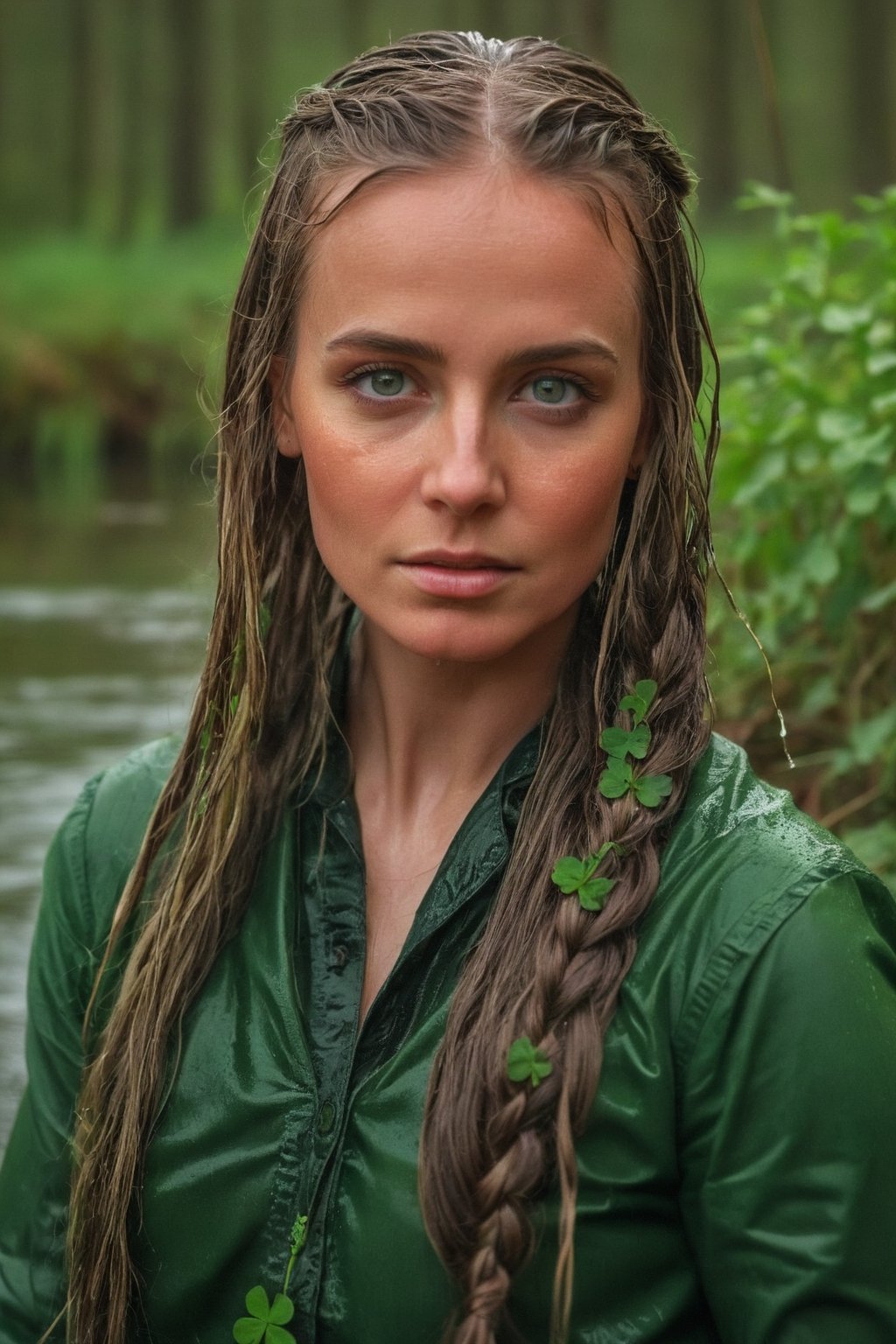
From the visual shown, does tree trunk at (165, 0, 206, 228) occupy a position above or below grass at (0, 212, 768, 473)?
above

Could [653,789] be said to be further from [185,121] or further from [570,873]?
[185,121]

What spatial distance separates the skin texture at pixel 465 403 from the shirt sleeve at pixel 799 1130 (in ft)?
1.09

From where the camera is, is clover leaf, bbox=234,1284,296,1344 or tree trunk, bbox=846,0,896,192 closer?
clover leaf, bbox=234,1284,296,1344

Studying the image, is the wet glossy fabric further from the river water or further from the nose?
the river water

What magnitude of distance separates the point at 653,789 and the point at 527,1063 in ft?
0.84

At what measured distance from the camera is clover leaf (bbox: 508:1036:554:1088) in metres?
1.39

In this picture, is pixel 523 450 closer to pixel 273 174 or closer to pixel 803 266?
pixel 273 174

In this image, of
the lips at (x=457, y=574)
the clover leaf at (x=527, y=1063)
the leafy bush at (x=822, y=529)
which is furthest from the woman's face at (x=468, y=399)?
the leafy bush at (x=822, y=529)

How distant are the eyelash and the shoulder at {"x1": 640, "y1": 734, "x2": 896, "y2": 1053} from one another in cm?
34

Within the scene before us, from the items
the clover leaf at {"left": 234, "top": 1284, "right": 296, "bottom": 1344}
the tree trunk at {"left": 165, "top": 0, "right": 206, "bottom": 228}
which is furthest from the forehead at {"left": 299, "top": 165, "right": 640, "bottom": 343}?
the tree trunk at {"left": 165, "top": 0, "right": 206, "bottom": 228}

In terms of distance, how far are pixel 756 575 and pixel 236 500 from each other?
1.38 m

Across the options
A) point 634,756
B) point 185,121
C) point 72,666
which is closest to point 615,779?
point 634,756

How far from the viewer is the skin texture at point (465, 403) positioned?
1447mm

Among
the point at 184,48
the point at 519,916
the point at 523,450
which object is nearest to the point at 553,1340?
the point at 519,916
